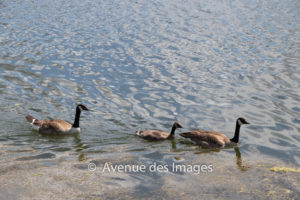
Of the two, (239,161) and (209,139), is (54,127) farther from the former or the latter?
(239,161)

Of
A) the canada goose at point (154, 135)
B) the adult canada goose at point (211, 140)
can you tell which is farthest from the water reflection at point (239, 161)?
the canada goose at point (154, 135)

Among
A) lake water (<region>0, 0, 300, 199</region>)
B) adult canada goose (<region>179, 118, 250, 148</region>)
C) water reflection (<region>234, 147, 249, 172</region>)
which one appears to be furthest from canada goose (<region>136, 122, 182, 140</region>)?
water reflection (<region>234, 147, 249, 172</region>)

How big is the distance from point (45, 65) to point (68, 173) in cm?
1150

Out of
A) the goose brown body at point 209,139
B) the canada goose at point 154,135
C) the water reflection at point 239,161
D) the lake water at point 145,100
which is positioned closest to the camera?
the lake water at point 145,100

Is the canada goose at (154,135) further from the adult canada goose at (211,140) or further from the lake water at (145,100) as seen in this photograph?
the adult canada goose at (211,140)

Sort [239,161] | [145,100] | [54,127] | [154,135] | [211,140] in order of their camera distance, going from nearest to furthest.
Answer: [239,161], [211,140], [154,135], [54,127], [145,100]

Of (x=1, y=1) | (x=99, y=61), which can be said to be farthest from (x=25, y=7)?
(x=99, y=61)

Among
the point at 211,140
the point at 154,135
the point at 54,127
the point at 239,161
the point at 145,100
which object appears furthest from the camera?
the point at 145,100

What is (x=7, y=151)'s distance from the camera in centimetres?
1076

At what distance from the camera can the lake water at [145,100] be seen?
30.3 ft

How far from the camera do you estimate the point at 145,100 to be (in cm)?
1614

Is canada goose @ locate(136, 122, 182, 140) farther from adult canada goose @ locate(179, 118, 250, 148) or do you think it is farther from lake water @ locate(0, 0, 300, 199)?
adult canada goose @ locate(179, 118, 250, 148)

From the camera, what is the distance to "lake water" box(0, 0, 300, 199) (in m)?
9.23

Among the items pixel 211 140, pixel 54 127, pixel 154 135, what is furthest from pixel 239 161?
pixel 54 127
